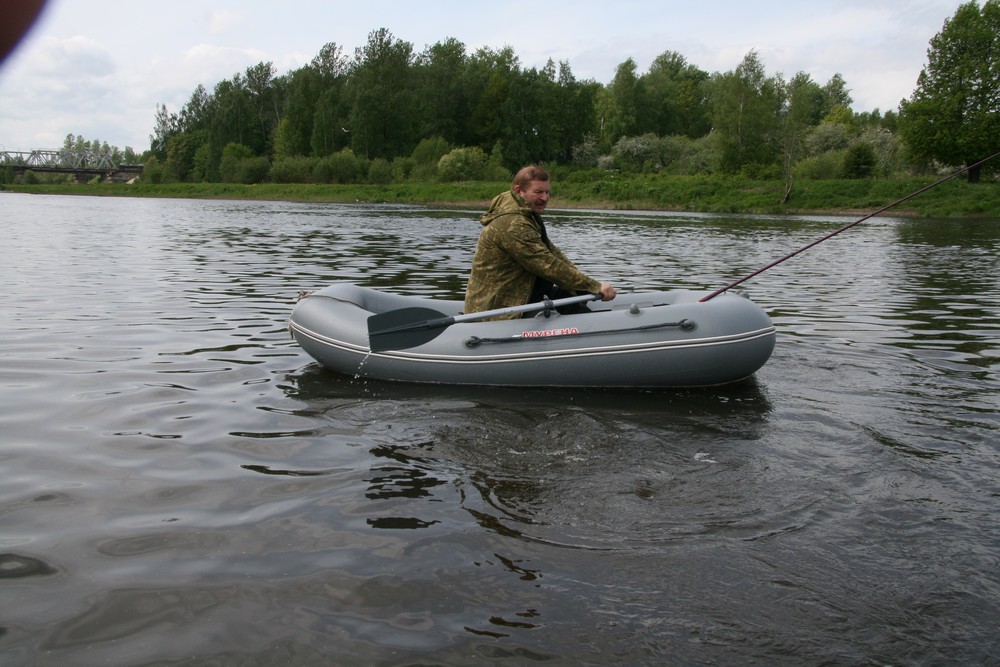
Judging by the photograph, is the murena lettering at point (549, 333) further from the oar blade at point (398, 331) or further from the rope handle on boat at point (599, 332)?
the oar blade at point (398, 331)

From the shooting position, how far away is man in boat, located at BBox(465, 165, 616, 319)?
5.73m

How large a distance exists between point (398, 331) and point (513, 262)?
100 cm

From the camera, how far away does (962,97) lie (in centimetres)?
3691

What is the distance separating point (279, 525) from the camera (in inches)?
137

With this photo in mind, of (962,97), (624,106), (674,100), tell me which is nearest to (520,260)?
(962,97)

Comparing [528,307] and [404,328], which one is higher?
[528,307]

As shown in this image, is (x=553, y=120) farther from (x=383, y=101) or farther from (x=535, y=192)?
(x=535, y=192)

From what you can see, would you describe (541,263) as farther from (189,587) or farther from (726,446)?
(189,587)

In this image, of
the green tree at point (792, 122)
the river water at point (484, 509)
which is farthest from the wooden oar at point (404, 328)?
the green tree at point (792, 122)

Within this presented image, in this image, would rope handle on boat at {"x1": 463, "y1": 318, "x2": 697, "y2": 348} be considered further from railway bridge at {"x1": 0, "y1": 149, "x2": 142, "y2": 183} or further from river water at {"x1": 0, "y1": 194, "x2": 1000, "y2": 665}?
railway bridge at {"x1": 0, "y1": 149, "x2": 142, "y2": 183}

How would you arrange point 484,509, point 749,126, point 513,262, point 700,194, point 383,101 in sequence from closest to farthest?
point 484,509 → point 513,262 → point 700,194 → point 749,126 → point 383,101

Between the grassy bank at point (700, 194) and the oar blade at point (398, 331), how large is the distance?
31892mm

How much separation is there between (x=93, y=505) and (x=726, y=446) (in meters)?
3.29

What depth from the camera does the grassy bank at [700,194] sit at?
32875mm
